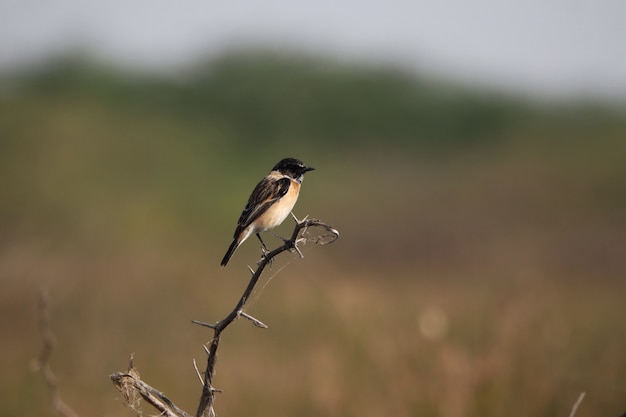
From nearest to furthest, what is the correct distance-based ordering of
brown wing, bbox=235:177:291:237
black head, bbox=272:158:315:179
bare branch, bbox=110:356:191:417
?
1. bare branch, bbox=110:356:191:417
2. brown wing, bbox=235:177:291:237
3. black head, bbox=272:158:315:179

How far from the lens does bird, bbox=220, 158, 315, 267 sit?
4.98 metres

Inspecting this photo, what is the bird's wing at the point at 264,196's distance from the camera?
497 centimetres

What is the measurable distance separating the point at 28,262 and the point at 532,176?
20107 millimetres

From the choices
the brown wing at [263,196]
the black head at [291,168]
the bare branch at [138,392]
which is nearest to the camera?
the bare branch at [138,392]

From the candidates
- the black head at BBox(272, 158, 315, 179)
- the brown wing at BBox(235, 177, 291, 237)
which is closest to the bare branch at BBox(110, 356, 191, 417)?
the brown wing at BBox(235, 177, 291, 237)

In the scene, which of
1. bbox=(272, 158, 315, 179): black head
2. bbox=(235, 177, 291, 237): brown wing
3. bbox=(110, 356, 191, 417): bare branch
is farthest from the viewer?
bbox=(272, 158, 315, 179): black head

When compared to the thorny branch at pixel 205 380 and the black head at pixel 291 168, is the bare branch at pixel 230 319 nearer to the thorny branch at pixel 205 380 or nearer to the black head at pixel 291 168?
the thorny branch at pixel 205 380

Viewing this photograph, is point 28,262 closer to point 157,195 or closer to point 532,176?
point 157,195

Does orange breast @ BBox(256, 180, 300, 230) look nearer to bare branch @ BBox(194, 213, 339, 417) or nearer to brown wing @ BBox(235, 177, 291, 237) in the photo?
brown wing @ BBox(235, 177, 291, 237)

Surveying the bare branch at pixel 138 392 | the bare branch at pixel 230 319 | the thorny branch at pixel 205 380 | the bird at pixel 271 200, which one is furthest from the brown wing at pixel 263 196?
the bare branch at pixel 138 392

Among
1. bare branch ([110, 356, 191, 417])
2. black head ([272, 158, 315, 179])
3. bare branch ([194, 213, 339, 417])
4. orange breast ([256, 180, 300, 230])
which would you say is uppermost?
black head ([272, 158, 315, 179])

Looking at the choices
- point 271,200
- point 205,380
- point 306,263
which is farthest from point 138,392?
point 306,263

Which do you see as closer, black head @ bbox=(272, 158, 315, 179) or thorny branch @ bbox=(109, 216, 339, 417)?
thorny branch @ bbox=(109, 216, 339, 417)

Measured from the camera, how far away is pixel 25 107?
32.9 metres
